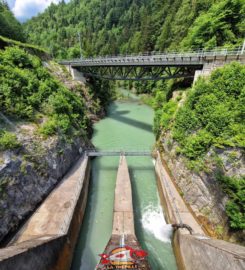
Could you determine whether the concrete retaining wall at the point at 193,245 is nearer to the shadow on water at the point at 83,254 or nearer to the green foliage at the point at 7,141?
the shadow on water at the point at 83,254

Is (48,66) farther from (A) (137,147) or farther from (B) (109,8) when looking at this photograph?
(B) (109,8)

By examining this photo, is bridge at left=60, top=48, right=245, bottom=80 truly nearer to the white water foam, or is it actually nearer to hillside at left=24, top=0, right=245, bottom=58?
hillside at left=24, top=0, right=245, bottom=58

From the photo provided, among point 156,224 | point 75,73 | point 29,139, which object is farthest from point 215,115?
point 75,73

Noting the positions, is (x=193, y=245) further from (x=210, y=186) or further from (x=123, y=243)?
(x=210, y=186)

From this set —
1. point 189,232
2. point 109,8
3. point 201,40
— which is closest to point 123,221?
point 189,232

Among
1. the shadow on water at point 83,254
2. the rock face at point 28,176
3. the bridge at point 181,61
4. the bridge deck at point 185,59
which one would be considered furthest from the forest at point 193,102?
the shadow on water at point 83,254
